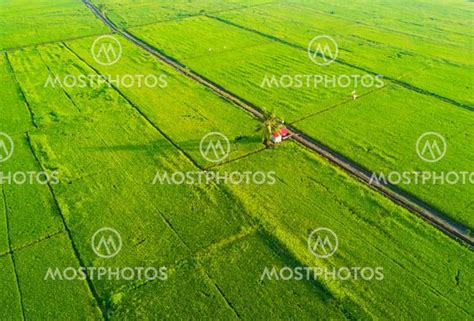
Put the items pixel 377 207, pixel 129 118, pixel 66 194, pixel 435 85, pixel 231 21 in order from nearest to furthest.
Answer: pixel 377 207
pixel 66 194
pixel 129 118
pixel 435 85
pixel 231 21

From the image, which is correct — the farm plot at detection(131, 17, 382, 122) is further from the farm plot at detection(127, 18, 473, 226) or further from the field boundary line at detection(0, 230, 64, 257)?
the field boundary line at detection(0, 230, 64, 257)

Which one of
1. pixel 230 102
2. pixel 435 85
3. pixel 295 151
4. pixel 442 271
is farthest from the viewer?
pixel 435 85

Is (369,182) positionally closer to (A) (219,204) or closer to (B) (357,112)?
(A) (219,204)

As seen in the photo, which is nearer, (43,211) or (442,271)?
(442,271)

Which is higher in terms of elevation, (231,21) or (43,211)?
(231,21)

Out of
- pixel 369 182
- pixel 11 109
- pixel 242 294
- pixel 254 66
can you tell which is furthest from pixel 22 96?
pixel 369 182

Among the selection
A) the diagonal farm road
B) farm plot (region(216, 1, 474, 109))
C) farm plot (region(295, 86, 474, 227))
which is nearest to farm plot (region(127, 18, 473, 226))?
farm plot (region(295, 86, 474, 227))

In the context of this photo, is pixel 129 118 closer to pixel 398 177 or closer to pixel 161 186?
pixel 161 186

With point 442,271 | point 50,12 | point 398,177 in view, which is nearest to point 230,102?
point 398,177
